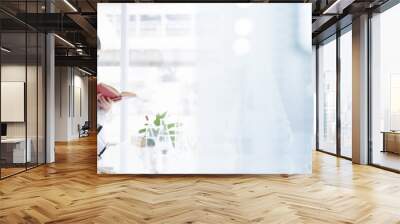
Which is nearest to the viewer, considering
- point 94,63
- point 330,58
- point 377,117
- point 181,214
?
point 181,214

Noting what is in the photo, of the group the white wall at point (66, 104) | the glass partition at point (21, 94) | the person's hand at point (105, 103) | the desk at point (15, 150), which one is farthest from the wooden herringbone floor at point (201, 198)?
the white wall at point (66, 104)

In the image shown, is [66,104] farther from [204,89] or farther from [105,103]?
[204,89]

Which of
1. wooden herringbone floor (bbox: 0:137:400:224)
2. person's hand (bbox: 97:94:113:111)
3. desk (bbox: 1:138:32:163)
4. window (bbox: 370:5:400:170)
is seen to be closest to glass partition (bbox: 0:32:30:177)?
desk (bbox: 1:138:32:163)

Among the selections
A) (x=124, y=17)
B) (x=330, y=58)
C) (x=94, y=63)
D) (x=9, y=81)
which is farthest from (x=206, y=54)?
(x=94, y=63)

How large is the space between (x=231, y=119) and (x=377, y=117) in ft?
11.4

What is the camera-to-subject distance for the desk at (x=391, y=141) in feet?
22.6

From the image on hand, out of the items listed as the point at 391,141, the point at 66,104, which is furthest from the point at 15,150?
the point at 66,104

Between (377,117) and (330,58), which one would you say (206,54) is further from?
(330,58)

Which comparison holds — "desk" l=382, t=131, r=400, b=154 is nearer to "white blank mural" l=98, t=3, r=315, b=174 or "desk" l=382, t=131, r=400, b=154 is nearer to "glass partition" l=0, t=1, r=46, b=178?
"white blank mural" l=98, t=3, r=315, b=174

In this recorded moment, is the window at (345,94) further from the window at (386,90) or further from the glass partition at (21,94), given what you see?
the glass partition at (21,94)

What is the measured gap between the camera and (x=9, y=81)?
244 inches

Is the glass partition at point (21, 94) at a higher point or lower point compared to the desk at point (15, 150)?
higher

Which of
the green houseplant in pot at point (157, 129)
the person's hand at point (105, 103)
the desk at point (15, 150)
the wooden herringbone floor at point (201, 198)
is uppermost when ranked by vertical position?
the person's hand at point (105, 103)

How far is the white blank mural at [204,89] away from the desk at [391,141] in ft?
6.58
